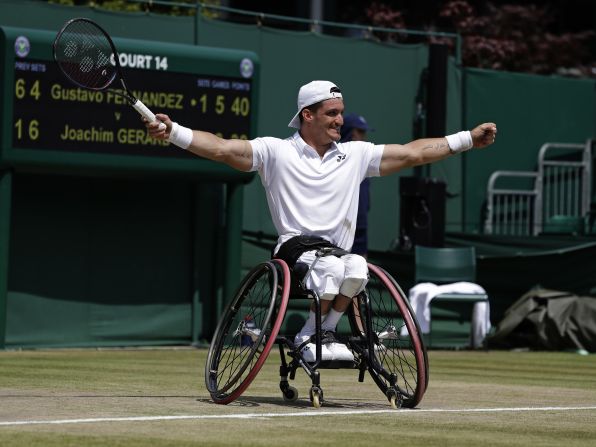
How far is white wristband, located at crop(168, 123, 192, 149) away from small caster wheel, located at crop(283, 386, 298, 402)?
144 cm

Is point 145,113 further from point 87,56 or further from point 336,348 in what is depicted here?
point 336,348

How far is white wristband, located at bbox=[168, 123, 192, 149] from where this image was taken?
26.0 feet

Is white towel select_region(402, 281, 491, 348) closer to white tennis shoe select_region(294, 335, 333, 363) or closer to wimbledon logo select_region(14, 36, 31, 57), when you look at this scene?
wimbledon logo select_region(14, 36, 31, 57)

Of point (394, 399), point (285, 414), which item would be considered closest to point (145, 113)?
point (285, 414)

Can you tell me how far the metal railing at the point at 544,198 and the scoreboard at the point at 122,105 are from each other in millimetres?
4058

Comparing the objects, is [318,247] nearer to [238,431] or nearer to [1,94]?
[238,431]

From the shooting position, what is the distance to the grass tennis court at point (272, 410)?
20.9 ft

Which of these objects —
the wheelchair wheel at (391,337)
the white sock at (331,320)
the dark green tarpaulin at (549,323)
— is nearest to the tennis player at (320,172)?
the white sock at (331,320)

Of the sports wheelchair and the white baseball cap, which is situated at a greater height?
the white baseball cap

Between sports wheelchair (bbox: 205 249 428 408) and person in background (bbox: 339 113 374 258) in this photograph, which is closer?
sports wheelchair (bbox: 205 249 428 408)

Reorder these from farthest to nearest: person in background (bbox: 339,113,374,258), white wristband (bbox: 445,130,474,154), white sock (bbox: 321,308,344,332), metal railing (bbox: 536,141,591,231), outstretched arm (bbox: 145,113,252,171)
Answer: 1. metal railing (bbox: 536,141,591,231)
2. person in background (bbox: 339,113,374,258)
3. white wristband (bbox: 445,130,474,154)
4. white sock (bbox: 321,308,344,332)
5. outstretched arm (bbox: 145,113,252,171)

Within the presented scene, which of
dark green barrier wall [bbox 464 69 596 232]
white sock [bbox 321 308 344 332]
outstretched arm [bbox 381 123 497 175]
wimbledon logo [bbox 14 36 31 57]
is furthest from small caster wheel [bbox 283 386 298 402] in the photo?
dark green barrier wall [bbox 464 69 596 232]

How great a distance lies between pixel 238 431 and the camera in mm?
6551

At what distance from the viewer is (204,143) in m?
8.03
